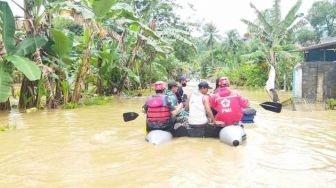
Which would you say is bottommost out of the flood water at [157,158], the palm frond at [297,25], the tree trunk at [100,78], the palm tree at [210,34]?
the flood water at [157,158]

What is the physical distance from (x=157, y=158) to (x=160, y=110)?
159 centimetres

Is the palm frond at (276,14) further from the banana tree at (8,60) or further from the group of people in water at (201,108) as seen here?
the group of people in water at (201,108)

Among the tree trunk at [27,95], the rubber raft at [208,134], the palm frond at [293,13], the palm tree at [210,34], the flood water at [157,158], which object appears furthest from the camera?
the palm tree at [210,34]

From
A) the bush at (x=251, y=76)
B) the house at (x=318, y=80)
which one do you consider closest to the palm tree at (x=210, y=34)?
the bush at (x=251, y=76)

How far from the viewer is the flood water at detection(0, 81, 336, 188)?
5711 mm

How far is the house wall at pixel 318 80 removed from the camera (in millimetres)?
17781

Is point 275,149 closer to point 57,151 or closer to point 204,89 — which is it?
point 204,89

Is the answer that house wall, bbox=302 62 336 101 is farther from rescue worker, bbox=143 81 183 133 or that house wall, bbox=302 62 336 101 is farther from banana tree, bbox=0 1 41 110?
banana tree, bbox=0 1 41 110

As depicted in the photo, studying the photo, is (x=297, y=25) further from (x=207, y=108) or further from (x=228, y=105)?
(x=207, y=108)

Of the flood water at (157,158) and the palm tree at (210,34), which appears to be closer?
the flood water at (157,158)

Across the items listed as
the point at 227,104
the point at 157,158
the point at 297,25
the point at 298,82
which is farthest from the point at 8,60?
the point at 297,25

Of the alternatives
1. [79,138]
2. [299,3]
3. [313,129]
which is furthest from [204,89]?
[299,3]

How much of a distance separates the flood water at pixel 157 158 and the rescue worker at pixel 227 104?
54 centimetres

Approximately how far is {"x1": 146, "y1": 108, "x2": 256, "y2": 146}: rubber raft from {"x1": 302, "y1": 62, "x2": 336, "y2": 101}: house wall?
424 inches
